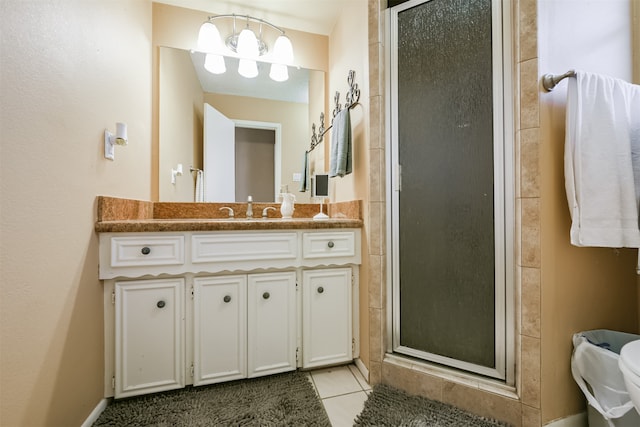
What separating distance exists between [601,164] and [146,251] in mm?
1870

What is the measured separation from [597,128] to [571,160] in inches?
5.8

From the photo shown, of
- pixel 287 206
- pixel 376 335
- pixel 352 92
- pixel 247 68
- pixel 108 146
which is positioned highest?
pixel 247 68

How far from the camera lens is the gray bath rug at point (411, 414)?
109 cm

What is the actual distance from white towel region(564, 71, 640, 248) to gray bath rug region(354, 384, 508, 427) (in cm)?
83

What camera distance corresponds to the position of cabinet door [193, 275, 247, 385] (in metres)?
1.31

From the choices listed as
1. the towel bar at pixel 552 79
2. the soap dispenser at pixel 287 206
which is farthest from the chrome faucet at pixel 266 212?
the towel bar at pixel 552 79

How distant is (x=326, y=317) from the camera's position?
1.50 meters

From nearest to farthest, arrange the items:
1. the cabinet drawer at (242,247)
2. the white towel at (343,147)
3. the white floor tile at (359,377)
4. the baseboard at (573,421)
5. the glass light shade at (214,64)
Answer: the baseboard at (573,421)
the cabinet drawer at (242,247)
the white floor tile at (359,377)
the white towel at (343,147)
the glass light shade at (214,64)

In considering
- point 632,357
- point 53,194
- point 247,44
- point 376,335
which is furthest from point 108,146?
point 632,357

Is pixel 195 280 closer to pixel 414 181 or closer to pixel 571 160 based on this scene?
pixel 414 181

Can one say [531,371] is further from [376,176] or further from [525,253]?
[376,176]

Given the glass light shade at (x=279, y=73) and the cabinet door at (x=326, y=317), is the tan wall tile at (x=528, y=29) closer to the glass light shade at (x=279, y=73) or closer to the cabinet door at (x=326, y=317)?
the cabinet door at (x=326, y=317)

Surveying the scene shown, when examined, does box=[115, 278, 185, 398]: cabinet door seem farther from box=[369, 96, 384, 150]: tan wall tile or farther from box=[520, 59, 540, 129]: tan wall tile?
box=[520, 59, 540, 129]: tan wall tile

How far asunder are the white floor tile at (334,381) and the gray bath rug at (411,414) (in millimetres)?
162
